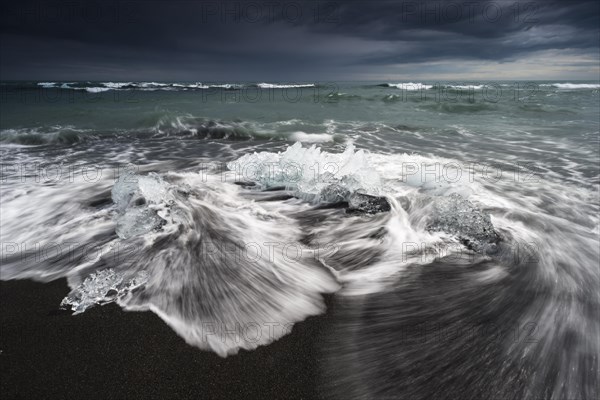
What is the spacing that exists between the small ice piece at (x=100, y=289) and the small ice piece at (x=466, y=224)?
3.12m

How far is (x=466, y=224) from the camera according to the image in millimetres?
3535

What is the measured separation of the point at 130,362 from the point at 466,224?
3.31 metres

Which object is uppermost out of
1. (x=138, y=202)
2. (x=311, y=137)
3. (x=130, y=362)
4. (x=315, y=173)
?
(x=311, y=137)

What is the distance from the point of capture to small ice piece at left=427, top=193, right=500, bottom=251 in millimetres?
3457

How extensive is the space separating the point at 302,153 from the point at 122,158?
15.4ft

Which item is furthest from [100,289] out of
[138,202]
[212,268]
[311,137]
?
[311,137]

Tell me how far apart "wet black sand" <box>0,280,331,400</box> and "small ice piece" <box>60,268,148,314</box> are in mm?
97

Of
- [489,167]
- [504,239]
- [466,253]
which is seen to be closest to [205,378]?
[466,253]

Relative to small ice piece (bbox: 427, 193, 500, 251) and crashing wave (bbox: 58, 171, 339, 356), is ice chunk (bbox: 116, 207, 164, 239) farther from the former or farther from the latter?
small ice piece (bbox: 427, 193, 500, 251)

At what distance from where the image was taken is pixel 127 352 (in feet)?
6.89

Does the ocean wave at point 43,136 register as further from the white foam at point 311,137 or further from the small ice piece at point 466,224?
the small ice piece at point 466,224

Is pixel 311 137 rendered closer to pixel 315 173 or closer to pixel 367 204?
pixel 315 173

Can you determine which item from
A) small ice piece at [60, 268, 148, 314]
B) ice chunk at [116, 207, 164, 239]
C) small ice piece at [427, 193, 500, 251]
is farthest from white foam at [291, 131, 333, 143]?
small ice piece at [60, 268, 148, 314]

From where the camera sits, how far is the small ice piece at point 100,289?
2562 millimetres
